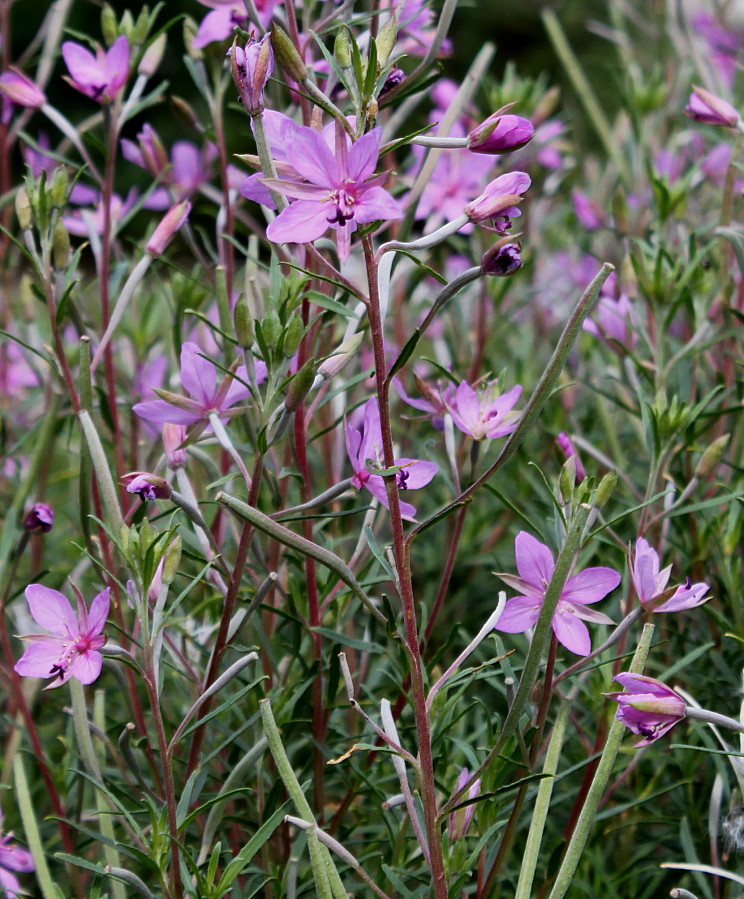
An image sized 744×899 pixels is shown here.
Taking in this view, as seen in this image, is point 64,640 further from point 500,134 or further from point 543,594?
point 500,134

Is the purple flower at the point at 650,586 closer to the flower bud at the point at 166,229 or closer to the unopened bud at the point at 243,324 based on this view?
the unopened bud at the point at 243,324

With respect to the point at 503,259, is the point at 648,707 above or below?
below

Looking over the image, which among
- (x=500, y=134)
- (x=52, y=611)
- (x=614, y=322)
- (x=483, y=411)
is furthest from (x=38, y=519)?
(x=614, y=322)

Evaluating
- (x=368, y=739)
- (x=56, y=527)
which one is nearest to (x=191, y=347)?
(x=368, y=739)

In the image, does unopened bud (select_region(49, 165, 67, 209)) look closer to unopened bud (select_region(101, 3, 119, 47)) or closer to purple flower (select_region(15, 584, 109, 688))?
unopened bud (select_region(101, 3, 119, 47))

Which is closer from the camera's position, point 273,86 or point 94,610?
point 94,610

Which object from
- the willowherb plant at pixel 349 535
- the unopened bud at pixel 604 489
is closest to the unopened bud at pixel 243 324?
the willowherb plant at pixel 349 535

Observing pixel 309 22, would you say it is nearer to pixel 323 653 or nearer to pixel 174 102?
pixel 174 102
